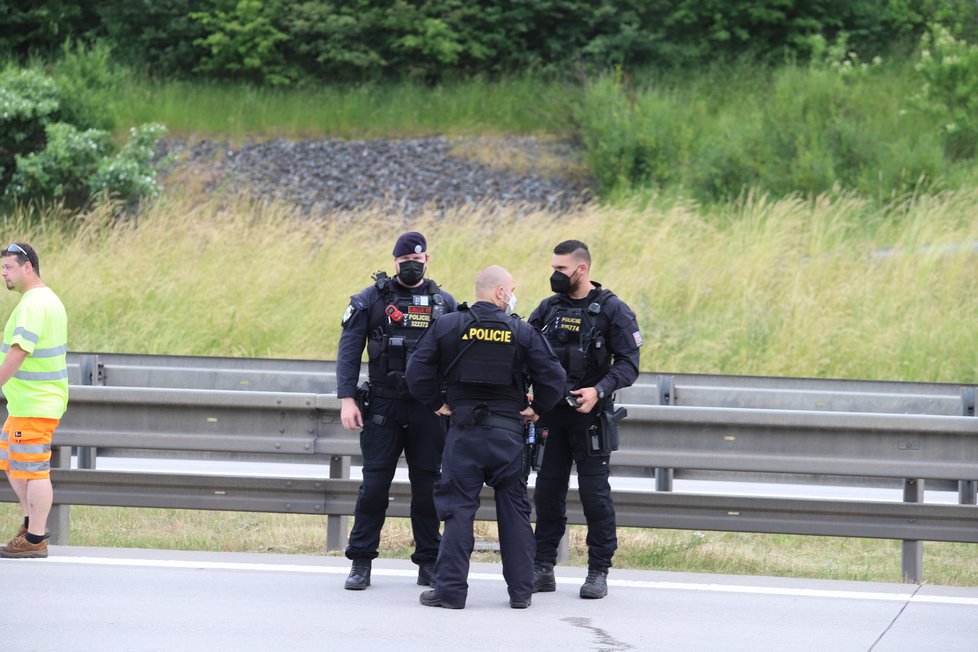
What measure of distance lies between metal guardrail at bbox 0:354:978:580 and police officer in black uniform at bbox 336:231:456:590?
641mm

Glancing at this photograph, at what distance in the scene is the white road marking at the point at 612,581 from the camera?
6.59 meters

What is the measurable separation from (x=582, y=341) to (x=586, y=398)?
332mm

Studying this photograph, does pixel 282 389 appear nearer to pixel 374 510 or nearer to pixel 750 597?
pixel 374 510

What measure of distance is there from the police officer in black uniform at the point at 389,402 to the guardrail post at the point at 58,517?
80.9 inches

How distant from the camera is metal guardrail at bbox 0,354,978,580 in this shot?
7.00 metres

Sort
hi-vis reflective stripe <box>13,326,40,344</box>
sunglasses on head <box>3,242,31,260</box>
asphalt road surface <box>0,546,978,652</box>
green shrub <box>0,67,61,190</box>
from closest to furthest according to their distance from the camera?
asphalt road surface <box>0,546,978,652</box> → hi-vis reflective stripe <box>13,326,40,344</box> → sunglasses on head <box>3,242,31,260</box> → green shrub <box>0,67,61,190</box>

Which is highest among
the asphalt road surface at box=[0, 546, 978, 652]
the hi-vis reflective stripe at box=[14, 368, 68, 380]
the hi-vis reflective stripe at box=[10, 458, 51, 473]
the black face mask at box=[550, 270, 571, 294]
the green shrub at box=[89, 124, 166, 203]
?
the green shrub at box=[89, 124, 166, 203]

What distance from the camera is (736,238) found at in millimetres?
16656

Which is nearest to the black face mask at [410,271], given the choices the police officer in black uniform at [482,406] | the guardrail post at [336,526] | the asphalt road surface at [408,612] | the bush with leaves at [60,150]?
the police officer in black uniform at [482,406]

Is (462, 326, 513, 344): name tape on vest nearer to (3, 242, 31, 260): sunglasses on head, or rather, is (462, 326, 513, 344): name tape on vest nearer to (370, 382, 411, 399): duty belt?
(370, 382, 411, 399): duty belt

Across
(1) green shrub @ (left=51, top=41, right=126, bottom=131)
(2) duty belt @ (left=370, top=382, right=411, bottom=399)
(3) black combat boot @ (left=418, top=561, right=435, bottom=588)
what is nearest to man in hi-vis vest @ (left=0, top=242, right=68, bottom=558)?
(2) duty belt @ (left=370, top=382, right=411, bottom=399)

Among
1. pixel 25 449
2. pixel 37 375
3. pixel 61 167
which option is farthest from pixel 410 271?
pixel 61 167

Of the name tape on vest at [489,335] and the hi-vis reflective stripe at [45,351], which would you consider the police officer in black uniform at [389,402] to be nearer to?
the name tape on vest at [489,335]

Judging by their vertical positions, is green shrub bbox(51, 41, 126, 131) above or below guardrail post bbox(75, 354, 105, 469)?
above
